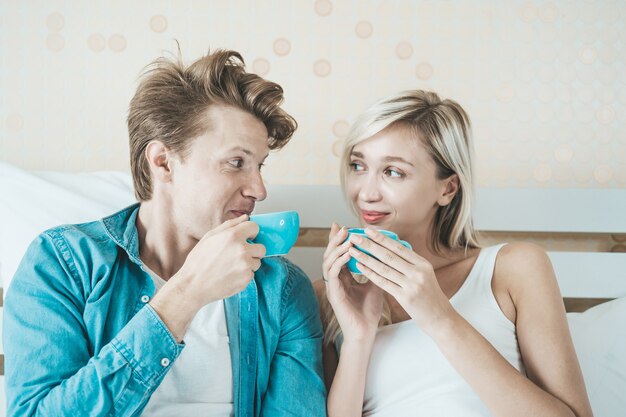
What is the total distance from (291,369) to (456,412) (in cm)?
39

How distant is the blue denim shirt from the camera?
1.05m

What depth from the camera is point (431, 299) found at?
1221mm

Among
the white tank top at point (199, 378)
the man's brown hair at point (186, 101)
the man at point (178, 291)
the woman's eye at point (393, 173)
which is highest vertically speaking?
the man's brown hair at point (186, 101)

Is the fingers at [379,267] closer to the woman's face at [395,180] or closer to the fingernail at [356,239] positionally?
the fingernail at [356,239]

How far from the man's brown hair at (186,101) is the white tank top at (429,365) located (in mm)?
643

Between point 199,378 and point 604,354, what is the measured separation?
1.07 metres

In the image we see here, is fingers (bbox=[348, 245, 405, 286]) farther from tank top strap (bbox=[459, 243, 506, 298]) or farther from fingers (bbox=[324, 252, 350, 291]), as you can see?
tank top strap (bbox=[459, 243, 506, 298])

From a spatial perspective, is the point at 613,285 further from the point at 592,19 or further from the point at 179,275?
the point at 179,275

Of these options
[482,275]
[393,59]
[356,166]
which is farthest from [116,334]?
[393,59]

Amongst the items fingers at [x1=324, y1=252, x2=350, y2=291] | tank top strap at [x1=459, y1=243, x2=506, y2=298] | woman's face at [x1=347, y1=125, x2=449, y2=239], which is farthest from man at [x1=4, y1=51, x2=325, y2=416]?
tank top strap at [x1=459, y1=243, x2=506, y2=298]

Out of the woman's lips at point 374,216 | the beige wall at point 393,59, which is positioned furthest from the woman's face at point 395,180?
the beige wall at point 393,59

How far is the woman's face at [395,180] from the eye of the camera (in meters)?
1.45

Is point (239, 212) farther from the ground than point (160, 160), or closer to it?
closer to it

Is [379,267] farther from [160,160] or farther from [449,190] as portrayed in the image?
[160,160]
